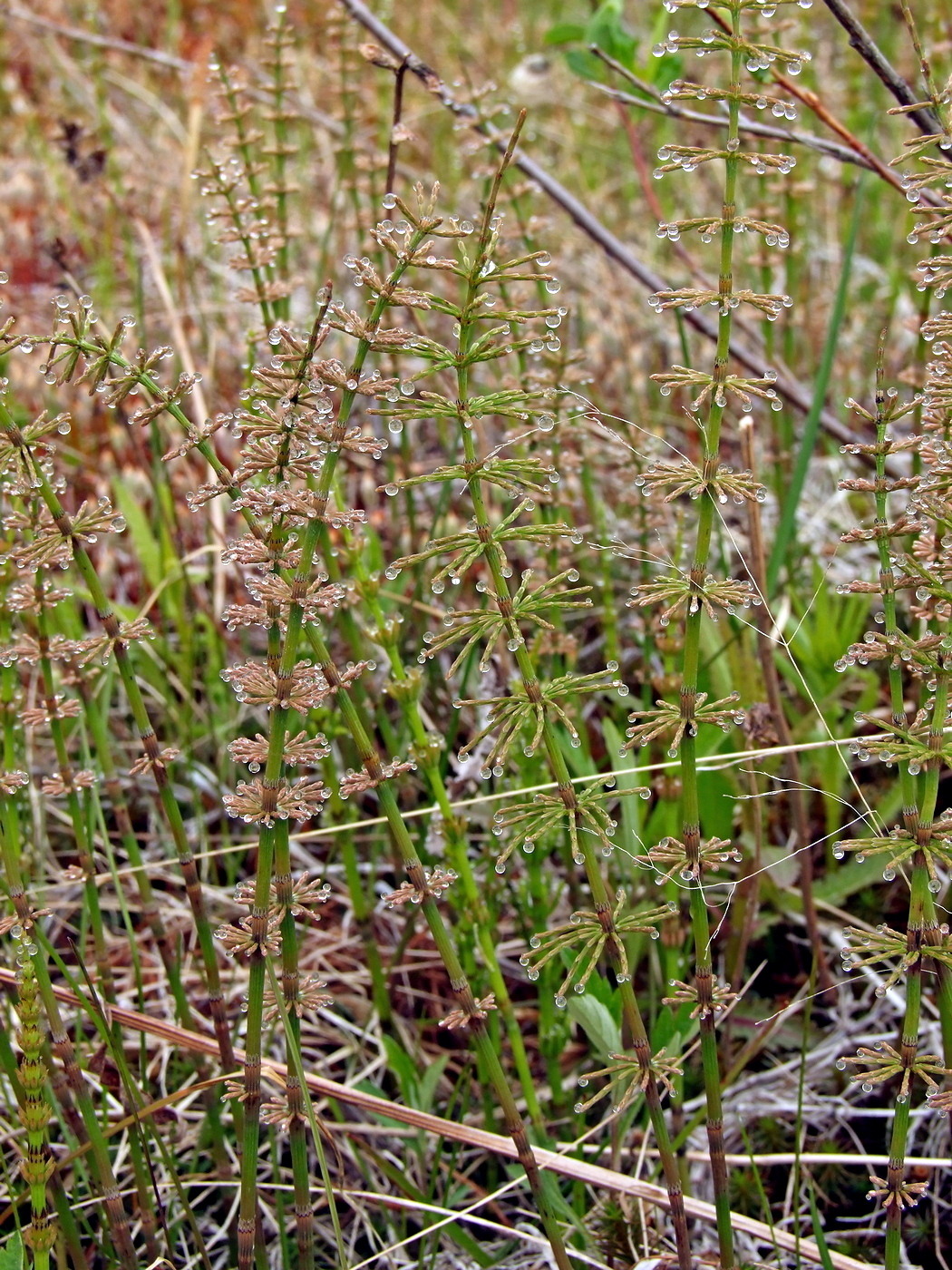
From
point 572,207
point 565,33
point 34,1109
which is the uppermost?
point 565,33

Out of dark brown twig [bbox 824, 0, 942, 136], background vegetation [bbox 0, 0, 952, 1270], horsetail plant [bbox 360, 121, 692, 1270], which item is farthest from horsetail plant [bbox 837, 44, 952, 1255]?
dark brown twig [bbox 824, 0, 942, 136]

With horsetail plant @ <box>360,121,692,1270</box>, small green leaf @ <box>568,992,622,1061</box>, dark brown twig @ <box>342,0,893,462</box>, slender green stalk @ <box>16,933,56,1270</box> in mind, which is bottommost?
small green leaf @ <box>568,992,622,1061</box>

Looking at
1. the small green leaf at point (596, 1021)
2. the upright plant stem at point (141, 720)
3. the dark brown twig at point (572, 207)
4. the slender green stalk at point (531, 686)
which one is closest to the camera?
the slender green stalk at point (531, 686)

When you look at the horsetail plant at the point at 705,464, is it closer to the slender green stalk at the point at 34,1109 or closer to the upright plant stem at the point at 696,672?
the upright plant stem at the point at 696,672

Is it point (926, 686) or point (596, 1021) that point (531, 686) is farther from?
point (596, 1021)

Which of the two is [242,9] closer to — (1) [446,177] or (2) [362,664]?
(1) [446,177]

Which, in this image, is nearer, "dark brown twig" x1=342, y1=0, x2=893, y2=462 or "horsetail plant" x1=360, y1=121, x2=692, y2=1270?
"horsetail plant" x1=360, y1=121, x2=692, y2=1270

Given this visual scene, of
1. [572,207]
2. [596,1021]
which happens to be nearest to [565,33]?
[572,207]

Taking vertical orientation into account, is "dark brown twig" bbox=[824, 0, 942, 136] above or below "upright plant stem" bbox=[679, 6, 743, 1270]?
above

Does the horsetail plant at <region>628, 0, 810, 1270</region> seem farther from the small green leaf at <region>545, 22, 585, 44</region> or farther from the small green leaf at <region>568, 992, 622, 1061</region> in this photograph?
the small green leaf at <region>545, 22, 585, 44</region>

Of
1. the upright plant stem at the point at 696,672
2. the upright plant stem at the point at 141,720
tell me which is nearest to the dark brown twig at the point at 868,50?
the upright plant stem at the point at 696,672

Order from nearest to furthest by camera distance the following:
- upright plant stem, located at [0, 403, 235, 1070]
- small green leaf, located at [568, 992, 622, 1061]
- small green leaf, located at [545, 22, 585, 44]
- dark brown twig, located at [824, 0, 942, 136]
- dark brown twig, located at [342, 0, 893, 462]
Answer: upright plant stem, located at [0, 403, 235, 1070]
small green leaf, located at [568, 992, 622, 1061]
dark brown twig, located at [824, 0, 942, 136]
dark brown twig, located at [342, 0, 893, 462]
small green leaf, located at [545, 22, 585, 44]

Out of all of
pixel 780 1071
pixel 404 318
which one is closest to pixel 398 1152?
pixel 780 1071
